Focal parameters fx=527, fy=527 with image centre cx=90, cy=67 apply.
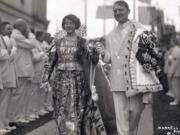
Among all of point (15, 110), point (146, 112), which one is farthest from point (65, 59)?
point (146, 112)

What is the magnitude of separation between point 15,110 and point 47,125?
1.01 meters

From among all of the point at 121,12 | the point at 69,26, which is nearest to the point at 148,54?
the point at 121,12

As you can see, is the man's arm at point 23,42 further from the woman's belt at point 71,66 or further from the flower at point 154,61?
the flower at point 154,61

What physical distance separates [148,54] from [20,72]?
4106mm

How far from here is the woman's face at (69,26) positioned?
20.8ft

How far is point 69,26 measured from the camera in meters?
6.35

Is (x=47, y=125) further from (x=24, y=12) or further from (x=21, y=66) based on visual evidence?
(x=24, y=12)

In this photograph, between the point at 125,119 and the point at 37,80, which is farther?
the point at 37,80

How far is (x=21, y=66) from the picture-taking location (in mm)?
9523

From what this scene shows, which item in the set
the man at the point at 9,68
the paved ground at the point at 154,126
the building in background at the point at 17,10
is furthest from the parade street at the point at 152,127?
the building in background at the point at 17,10

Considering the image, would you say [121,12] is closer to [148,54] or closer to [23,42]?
[148,54]

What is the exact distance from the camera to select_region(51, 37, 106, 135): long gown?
6293 mm

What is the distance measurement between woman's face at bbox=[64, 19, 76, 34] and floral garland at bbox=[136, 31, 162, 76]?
2.96ft

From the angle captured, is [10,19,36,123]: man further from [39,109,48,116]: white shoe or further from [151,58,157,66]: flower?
[151,58,157,66]: flower
